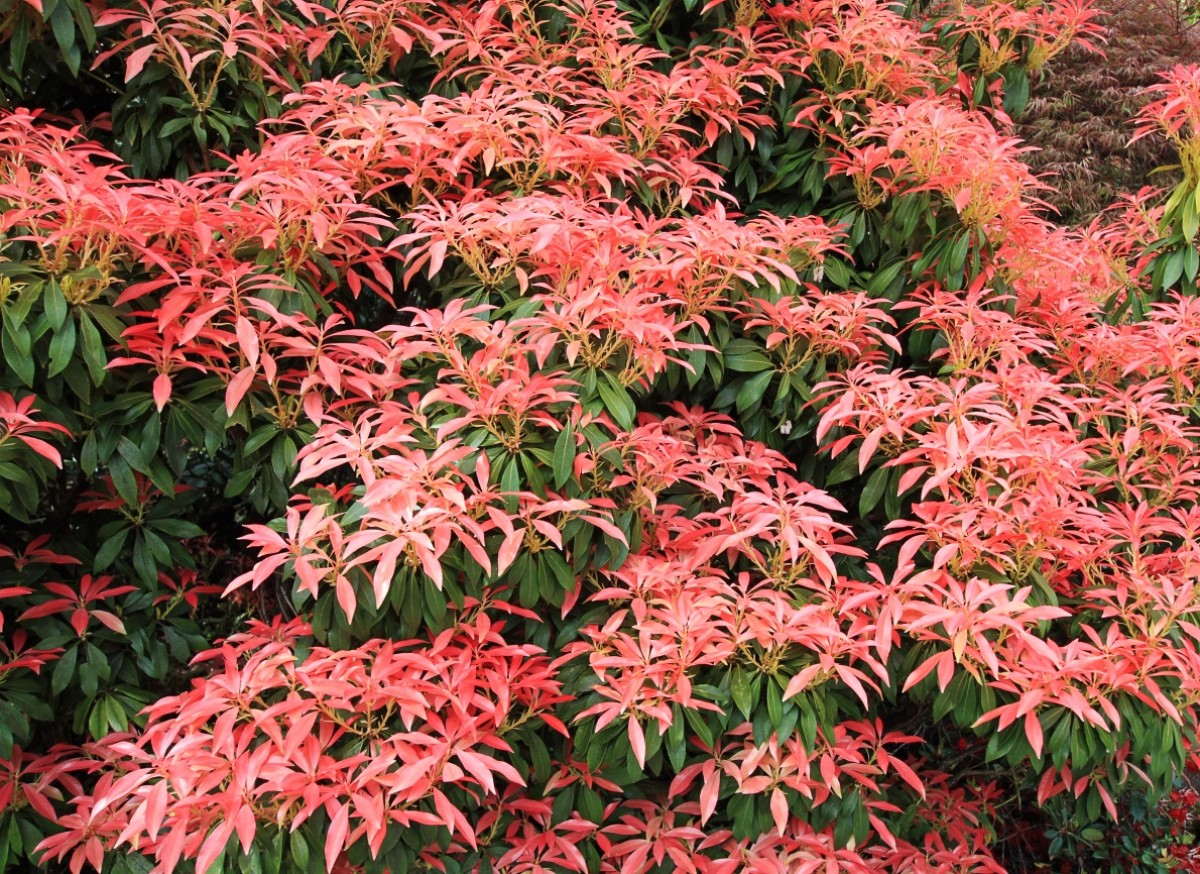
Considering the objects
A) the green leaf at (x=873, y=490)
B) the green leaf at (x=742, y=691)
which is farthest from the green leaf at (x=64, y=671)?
the green leaf at (x=873, y=490)

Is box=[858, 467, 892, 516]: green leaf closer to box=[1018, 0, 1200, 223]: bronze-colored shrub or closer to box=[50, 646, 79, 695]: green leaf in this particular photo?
box=[50, 646, 79, 695]: green leaf

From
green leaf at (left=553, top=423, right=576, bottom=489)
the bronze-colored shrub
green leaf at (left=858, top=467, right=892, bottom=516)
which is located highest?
green leaf at (left=553, top=423, right=576, bottom=489)

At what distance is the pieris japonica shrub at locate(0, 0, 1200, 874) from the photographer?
6.00ft

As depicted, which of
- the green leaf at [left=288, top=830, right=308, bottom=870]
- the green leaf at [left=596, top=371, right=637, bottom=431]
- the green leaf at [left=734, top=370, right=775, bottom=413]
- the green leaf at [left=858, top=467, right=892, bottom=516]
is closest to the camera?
the green leaf at [left=288, top=830, right=308, bottom=870]

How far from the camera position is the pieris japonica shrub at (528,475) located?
72.1 inches

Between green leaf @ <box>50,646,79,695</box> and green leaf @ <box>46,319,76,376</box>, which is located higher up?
Result: green leaf @ <box>46,319,76,376</box>

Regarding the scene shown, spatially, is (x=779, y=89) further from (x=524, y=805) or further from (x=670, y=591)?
(x=524, y=805)

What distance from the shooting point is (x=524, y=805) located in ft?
6.60

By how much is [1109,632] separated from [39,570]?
7.28 ft

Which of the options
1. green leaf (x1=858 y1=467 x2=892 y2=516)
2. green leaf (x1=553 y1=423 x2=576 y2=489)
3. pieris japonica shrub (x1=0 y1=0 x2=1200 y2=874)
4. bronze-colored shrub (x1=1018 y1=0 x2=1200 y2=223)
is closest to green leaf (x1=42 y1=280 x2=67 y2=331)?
pieris japonica shrub (x1=0 y1=0 x2=1200 y2=874)

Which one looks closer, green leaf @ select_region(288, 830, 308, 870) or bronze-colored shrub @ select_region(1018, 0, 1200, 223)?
green leaf @ select_region(288, 830, 308, 870)

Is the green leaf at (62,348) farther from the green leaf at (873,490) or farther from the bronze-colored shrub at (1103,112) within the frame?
the bronze-colored shrub at (1103,112)

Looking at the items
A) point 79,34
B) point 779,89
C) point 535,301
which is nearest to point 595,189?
point 535,301

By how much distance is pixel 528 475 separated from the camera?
1901 mm
